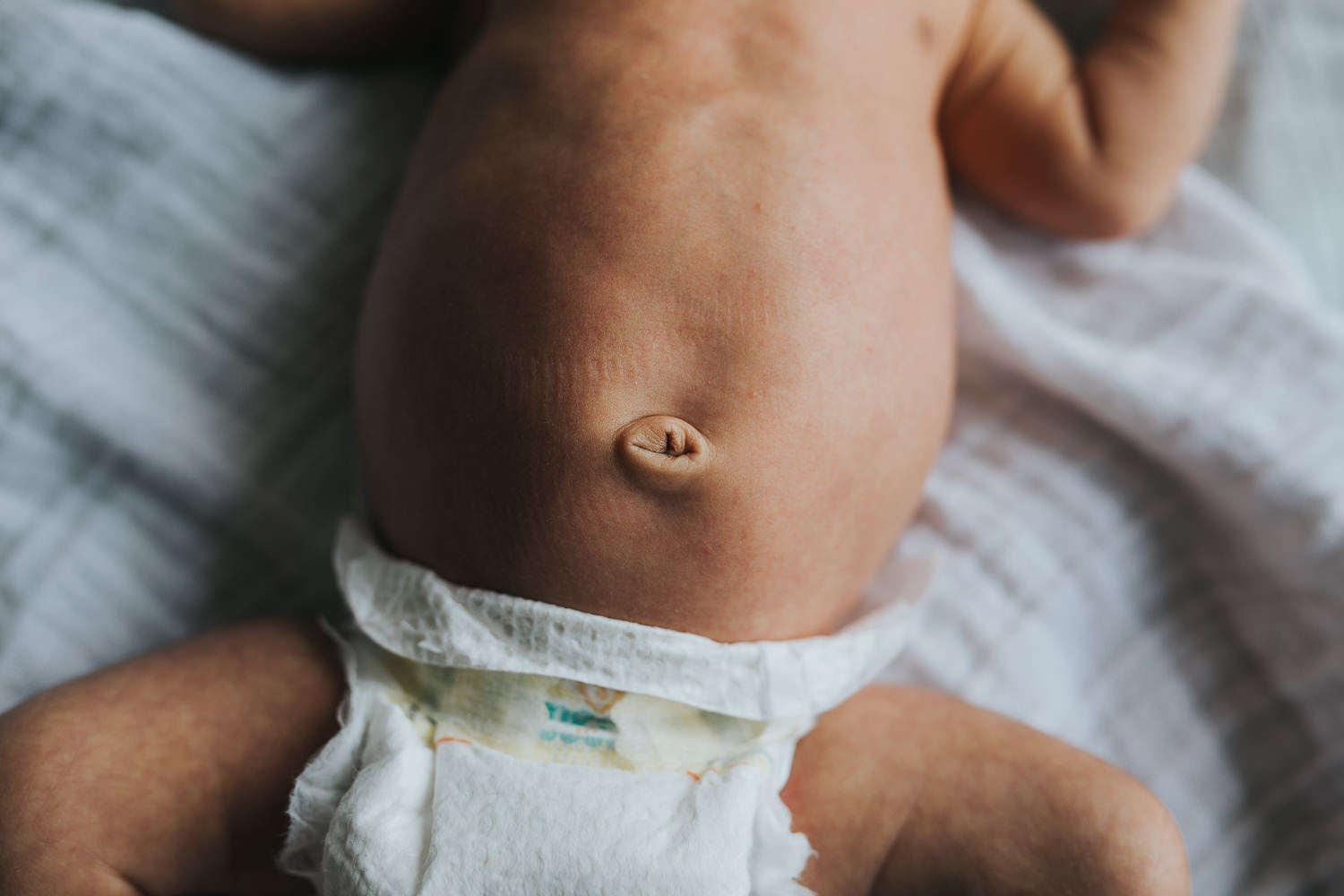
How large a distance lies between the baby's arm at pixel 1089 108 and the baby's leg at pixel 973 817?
1.73 ft

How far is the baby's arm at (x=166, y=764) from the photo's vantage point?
67 centimetres

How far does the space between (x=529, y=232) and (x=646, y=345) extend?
0.12 m

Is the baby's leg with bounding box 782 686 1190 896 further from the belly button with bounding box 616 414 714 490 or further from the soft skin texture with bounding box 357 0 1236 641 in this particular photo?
the belly button with bounding box 616 414 714 490

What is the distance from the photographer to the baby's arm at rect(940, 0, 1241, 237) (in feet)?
3.13

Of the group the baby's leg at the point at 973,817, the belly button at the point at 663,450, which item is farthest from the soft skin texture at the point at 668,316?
the baby's leg at the point at 973,817

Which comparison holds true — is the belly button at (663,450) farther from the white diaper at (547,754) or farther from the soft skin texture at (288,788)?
the soft skin texture at (288,788)

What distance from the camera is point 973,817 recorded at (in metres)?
0.72

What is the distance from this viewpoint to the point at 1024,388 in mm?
997

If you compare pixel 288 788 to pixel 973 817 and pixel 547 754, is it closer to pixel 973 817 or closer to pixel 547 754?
pixel 547 754

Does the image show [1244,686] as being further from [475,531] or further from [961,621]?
[475,531]

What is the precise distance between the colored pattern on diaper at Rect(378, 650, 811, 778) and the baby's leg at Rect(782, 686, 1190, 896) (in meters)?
0.07

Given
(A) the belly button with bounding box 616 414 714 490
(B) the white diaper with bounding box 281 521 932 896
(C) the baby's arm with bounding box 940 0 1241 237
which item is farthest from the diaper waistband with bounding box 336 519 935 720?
(C) the baby's arm with bounding box 940 0 1241 237

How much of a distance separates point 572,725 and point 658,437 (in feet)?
0.71

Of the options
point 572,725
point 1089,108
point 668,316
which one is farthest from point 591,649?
point 1089,108
